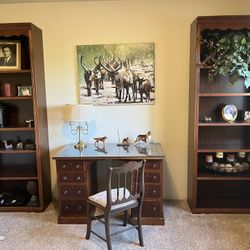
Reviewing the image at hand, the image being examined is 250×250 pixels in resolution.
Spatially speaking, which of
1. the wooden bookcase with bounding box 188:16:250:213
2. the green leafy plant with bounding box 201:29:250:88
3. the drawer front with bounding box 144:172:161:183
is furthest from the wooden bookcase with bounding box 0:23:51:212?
the green leafy plant with bounding box 201:29:250:88

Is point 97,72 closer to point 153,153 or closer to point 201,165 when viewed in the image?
point 153,153

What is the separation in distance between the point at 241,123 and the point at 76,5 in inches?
91.9

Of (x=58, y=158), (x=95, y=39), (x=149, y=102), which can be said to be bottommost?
(x=58, y=158)

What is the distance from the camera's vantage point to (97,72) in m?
3.12

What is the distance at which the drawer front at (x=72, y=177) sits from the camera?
273 cm

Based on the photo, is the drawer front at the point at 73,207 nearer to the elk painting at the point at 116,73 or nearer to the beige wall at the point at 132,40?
the beige wall at the point at 132,40

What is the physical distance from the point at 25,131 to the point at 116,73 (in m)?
1.37

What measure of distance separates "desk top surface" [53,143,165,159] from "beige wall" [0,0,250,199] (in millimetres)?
230

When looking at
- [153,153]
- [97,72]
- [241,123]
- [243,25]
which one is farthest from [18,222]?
[243,25]

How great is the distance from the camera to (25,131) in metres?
3.27

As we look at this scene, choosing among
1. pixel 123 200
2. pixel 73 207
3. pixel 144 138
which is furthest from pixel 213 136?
pixel 73 207

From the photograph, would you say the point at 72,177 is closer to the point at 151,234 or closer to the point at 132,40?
the point at 151,234

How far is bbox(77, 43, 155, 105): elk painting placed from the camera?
3074 millimetres

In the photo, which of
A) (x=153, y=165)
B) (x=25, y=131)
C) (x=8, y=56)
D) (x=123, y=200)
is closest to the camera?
(x=123, y=200)
